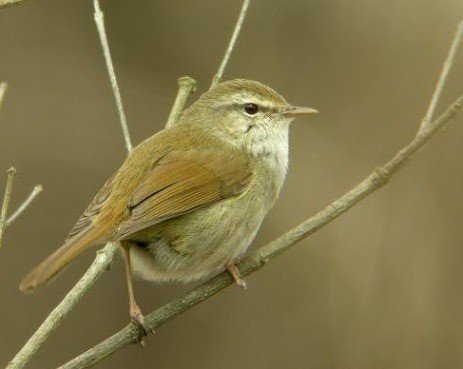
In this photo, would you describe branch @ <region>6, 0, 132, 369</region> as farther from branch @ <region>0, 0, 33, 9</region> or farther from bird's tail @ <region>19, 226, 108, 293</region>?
branch @ <region>0, 0, 33, 9</region>

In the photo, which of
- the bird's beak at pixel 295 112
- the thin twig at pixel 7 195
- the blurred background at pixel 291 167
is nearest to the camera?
the thin twig at pixel 7 195

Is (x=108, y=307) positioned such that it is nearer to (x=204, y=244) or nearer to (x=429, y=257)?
(x=429, y=257)

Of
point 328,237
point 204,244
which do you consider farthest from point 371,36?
point 204,244

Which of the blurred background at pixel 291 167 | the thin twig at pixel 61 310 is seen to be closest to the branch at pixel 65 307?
the thin twig at pixel 61 310

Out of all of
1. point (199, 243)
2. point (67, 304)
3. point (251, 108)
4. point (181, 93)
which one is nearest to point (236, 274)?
point (199, 243)

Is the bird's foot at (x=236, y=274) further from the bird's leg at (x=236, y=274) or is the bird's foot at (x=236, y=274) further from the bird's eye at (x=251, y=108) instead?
the bird's eye at (x=251, y=108)

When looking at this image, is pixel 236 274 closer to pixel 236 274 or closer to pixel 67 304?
pixel 236 274

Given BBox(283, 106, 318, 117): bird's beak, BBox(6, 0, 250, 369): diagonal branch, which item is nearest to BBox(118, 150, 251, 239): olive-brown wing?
BBox(6, 0, 250, 369): diagonal branch
